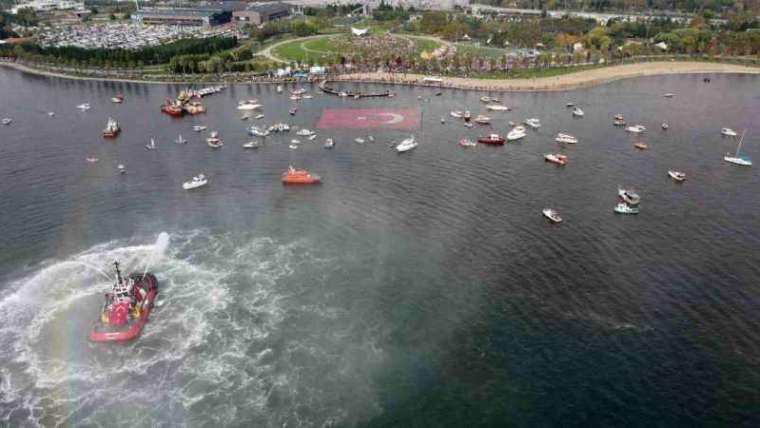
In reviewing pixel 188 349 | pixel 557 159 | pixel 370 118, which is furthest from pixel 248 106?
pixel 188 349

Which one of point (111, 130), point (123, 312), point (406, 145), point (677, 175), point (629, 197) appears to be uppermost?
point (111, 130)

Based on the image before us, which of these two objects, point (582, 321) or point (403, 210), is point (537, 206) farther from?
point (582, 321)

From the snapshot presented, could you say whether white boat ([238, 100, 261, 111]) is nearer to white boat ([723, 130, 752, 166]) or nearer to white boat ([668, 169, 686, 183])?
white boat ([668, 169, 686, 183])

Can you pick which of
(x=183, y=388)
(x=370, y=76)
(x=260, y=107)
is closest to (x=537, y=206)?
(x=183, y=388)

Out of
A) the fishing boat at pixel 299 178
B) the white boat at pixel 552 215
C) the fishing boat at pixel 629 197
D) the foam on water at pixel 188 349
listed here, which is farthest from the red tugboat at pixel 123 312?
the fishing boat at pixel 629 197

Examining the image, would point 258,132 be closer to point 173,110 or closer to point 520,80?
point 173,110

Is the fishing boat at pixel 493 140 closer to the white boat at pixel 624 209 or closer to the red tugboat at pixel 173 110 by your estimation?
the white boat at pixel 624 209
